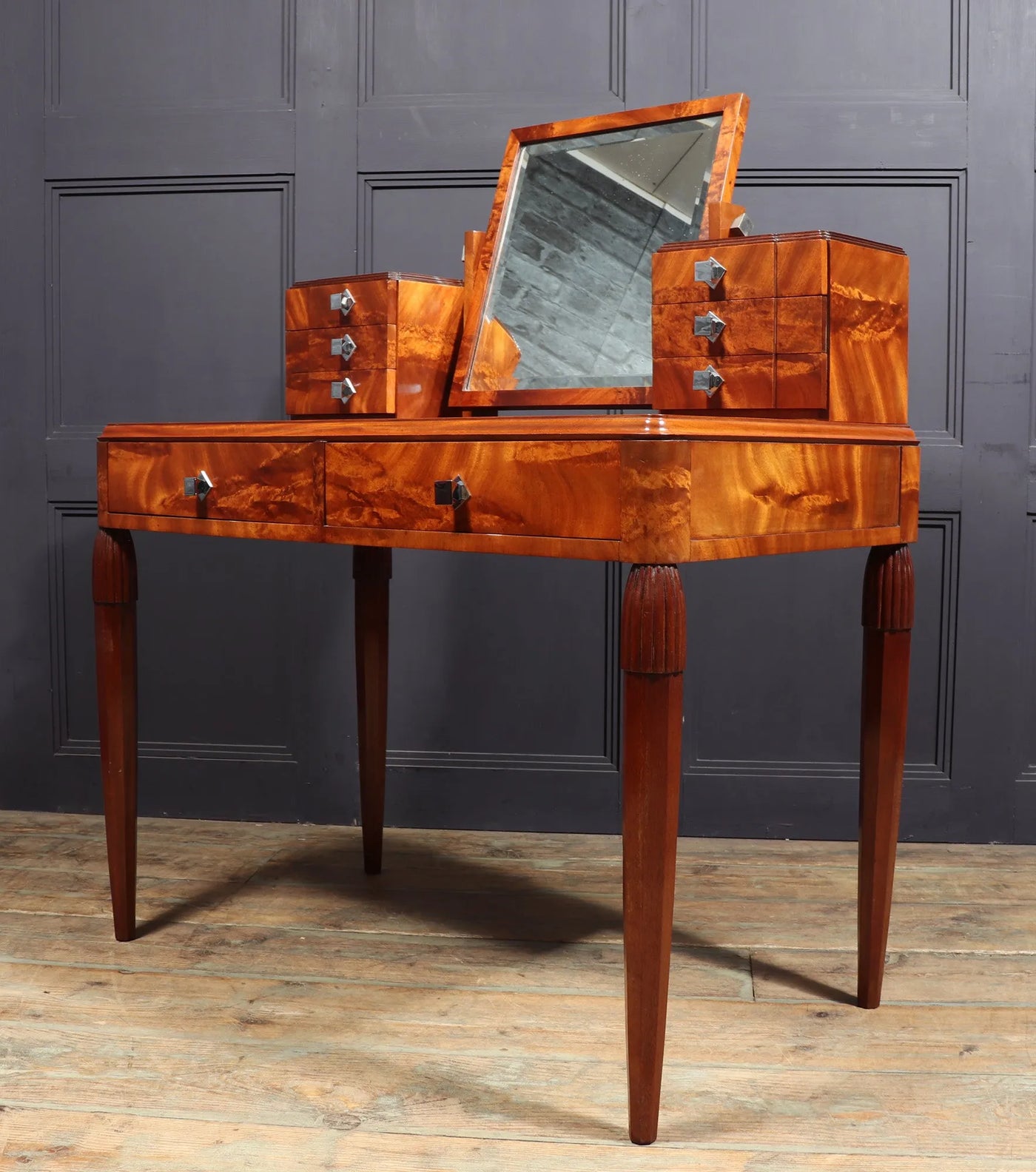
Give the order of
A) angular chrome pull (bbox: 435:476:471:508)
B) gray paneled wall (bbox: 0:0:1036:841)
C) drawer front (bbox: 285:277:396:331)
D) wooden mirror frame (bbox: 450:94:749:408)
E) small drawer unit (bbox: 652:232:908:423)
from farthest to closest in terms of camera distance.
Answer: gray paneled wall (bbox: 0:0:1036:841)
drawer front (bbox: 285:277:396:331)
wooden mirror frame (bbox: 450:94:749:408)
small drawer unit (bbox: 652:232:908:423)
angular chrome pull (bbox: 435:476:471:508)

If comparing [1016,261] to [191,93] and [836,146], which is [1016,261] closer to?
[836,146]

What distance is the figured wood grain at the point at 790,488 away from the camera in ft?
4.52

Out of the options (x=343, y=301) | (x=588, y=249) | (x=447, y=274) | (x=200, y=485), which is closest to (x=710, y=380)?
(x=588, y=249)

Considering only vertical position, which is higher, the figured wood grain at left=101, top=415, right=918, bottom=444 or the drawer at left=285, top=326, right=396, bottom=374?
the drawer at left=285, top=326, right=396, bottom=374

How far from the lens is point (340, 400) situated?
2.00 m

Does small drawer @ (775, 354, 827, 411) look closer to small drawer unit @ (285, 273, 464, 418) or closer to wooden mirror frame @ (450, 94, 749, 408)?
wooden mirror frame @ (450, 94, 749, 408)

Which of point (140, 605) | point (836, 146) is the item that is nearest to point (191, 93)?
point (140, 605)

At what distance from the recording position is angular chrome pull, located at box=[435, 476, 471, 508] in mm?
1499

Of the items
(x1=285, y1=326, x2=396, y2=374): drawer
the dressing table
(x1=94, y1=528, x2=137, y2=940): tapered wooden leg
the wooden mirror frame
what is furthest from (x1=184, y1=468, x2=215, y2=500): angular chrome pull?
the wooden mirror frame

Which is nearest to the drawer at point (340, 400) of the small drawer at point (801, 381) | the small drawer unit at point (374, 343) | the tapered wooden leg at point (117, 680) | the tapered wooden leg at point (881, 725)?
the small drawer unit at point (374, 343)

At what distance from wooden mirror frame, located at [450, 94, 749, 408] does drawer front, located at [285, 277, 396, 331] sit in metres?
0.14

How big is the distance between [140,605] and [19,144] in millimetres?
1074

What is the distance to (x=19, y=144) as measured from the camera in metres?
2.76

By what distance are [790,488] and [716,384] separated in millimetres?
239
